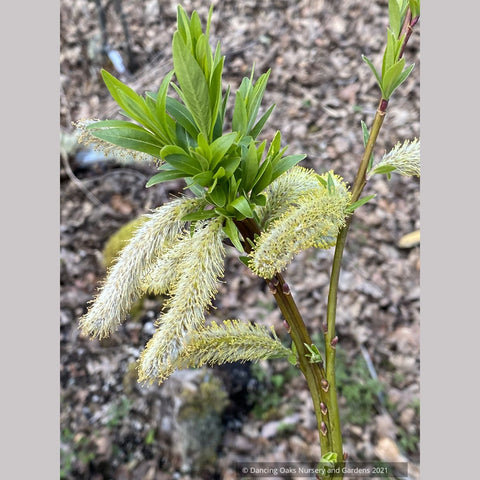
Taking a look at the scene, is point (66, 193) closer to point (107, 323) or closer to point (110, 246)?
point (110, 246)

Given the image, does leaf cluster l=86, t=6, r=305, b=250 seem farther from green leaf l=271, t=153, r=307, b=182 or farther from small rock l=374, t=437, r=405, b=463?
small rock l=374, t=437, r=405, b=463

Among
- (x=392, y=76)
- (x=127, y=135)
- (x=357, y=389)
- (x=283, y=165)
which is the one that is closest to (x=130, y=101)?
(x=127, y=135)

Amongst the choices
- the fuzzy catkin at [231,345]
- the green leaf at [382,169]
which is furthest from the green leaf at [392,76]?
the fuzzy catkin at [231,345]

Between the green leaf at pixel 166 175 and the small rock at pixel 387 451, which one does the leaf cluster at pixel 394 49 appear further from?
the small rock at pixel 387 451

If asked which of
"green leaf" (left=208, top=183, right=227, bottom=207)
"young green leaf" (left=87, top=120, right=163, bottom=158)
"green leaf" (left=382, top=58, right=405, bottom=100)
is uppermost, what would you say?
"green leaf" (left=382, top=58, right=405, bottom=100)

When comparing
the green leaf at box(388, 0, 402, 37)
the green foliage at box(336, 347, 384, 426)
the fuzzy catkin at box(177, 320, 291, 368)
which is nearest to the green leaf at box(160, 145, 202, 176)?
the fuzzy catkin at box(177, 320, 291, 368)

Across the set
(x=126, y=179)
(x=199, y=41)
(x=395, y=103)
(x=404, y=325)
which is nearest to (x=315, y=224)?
(x=199, y=41)
